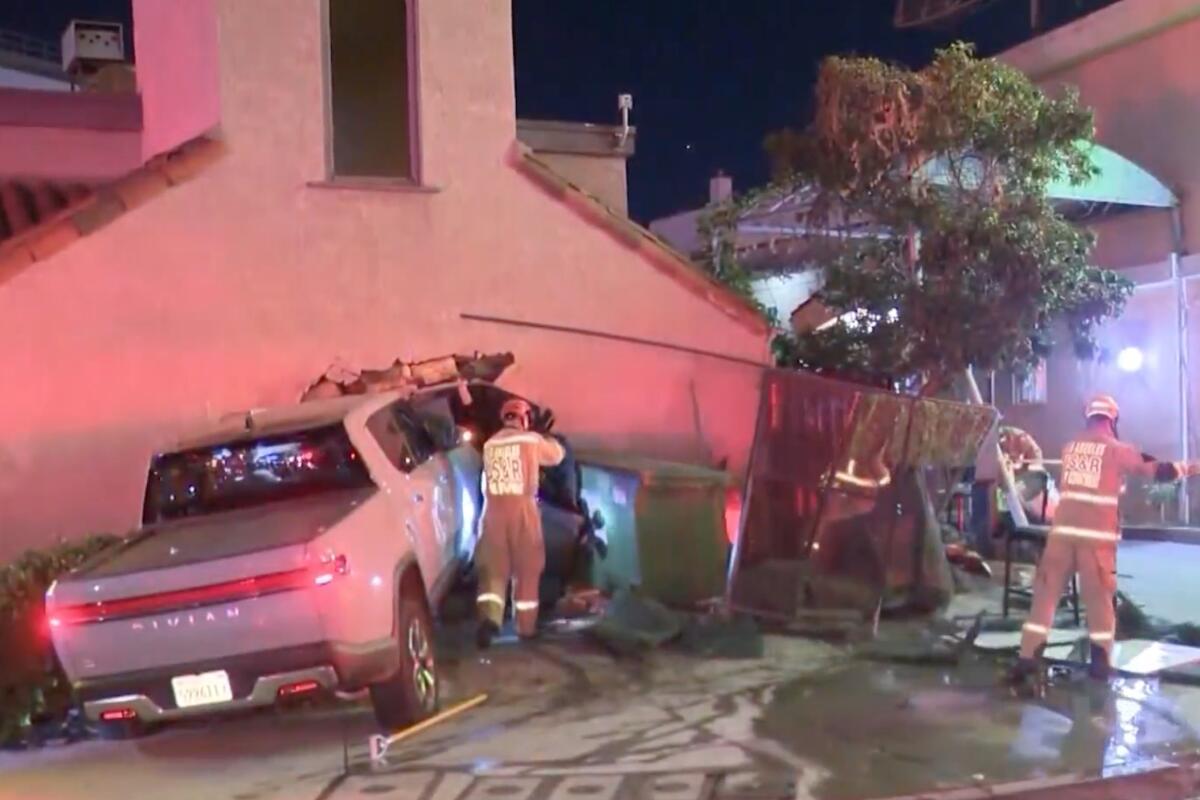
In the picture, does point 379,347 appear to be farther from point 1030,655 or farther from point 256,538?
point 1030,655

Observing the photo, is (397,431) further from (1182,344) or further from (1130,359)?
(1130,359)

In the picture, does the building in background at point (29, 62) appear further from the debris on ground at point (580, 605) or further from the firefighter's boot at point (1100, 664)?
the firefighter's boot at point (1100, 664)

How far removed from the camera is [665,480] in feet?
34.6

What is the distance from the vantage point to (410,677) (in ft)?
24.3

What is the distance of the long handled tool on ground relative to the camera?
711cm

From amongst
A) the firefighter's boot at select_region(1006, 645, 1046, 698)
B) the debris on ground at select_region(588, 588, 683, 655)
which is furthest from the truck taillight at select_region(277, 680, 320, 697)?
the firefighter's boot at select_region(1006, 645, 1046, 698)

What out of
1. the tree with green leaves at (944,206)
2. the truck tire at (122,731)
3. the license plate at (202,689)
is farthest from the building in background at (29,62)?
the license plate at (202,689)

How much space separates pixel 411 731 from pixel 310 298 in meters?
5.06

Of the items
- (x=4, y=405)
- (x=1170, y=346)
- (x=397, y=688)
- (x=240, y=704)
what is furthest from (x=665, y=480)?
(x=1170, y=346)

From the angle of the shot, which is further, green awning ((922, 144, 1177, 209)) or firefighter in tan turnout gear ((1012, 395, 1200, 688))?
green awning ((922, 144, 1177, 209))

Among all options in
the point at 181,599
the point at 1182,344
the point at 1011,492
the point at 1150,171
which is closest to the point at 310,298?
the point at 181,599

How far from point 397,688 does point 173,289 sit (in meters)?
5.12

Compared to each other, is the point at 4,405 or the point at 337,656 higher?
the point at 4,405

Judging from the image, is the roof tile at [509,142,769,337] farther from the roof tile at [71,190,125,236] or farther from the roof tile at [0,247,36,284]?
the roof tile at [0,247,36,284]
